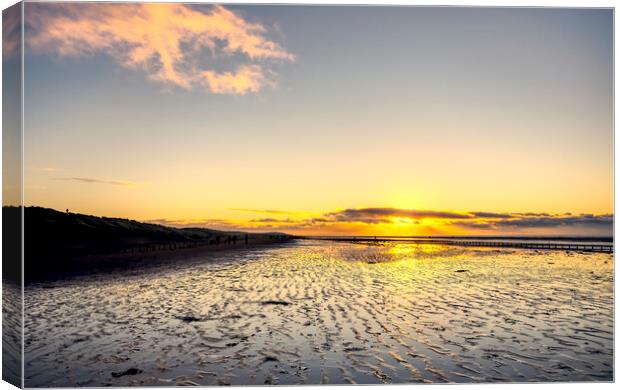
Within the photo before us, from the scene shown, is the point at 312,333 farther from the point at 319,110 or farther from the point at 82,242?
the point at 82,242

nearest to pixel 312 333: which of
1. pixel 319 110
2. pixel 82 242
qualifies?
pixel 319 110

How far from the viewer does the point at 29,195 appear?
13.5 metres

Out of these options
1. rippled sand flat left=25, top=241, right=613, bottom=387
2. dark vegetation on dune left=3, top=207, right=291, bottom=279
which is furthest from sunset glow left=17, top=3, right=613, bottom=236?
dark vegetation on dune left=3, top=207, right=291, bottom=279

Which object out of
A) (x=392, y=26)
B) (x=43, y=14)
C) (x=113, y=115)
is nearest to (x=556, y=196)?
(x=392, y=26)

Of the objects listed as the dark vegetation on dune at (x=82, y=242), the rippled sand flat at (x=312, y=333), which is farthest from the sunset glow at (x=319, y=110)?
the dark vegetation on dune at (x=82, y=242)

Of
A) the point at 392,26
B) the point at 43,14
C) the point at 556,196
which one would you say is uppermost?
the point at 43,14


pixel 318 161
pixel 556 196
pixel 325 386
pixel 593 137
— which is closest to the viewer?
pixel 325 386

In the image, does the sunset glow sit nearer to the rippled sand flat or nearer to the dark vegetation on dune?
the rippled sand flat

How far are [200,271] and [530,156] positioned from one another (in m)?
17.2

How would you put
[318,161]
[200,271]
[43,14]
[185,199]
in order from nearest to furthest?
[43,14], [318,161], [185,199], [200,271]

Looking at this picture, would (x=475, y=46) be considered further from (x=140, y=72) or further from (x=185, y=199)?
(x=185, y=199)

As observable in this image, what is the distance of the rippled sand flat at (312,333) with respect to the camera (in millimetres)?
Answer: 9062

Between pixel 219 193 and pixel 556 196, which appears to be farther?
pixel 219 193

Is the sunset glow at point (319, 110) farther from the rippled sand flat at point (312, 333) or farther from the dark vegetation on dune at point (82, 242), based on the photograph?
the dark vegetation on dune at point (82, 242)
